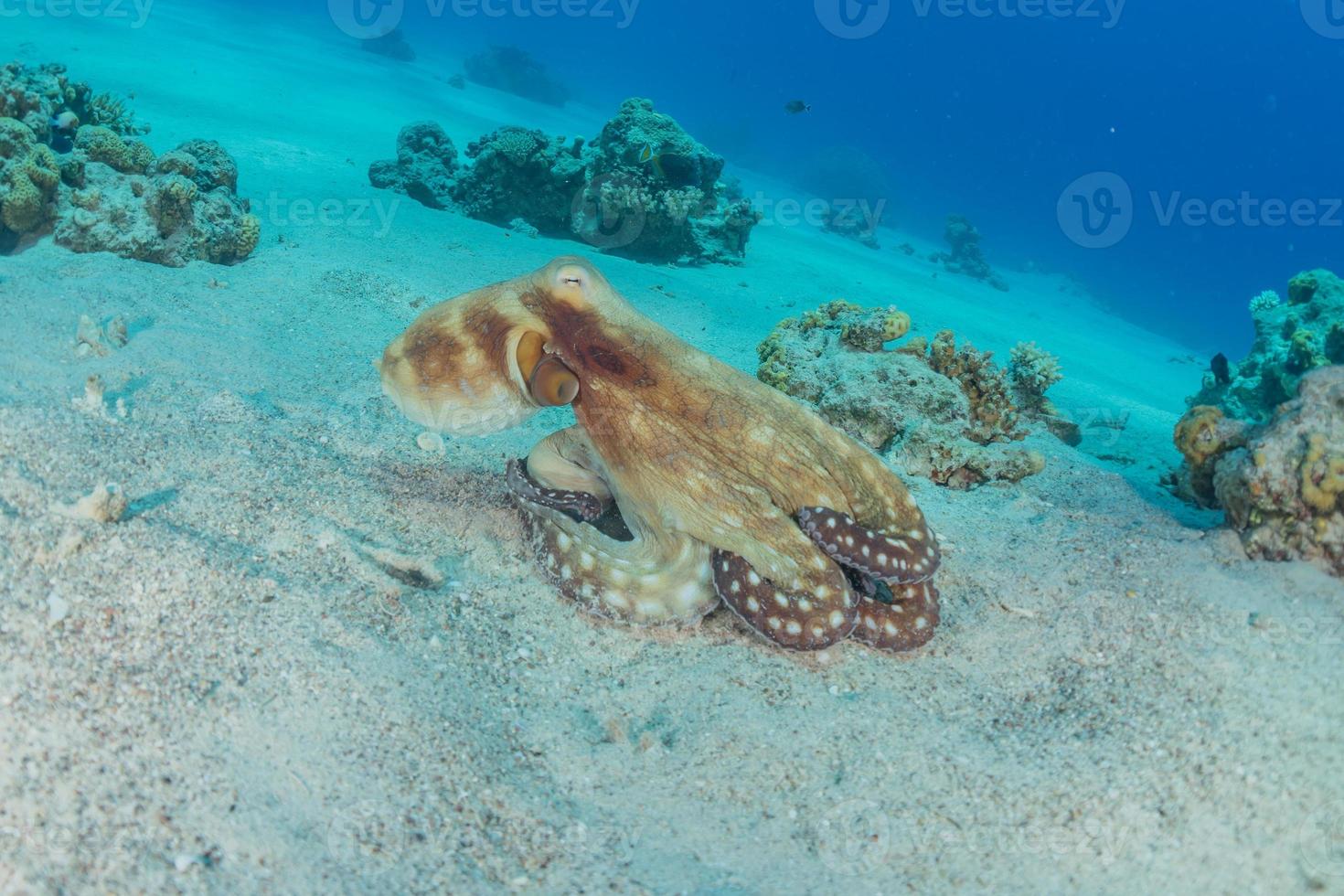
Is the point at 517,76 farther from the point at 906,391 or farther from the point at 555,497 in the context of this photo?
the point at 555,497

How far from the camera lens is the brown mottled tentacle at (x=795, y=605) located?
343cm

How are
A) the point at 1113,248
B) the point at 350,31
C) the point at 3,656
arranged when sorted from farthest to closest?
1. the point at 1113,248
2. the point at 350,31
3. the point at 3,656

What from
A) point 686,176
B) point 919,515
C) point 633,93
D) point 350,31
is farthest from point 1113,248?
point 919,515

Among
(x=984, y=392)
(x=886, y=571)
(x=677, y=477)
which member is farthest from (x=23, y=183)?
(x=984, y=392)

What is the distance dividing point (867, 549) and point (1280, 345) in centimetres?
1112

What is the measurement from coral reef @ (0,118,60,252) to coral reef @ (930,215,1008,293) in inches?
1334

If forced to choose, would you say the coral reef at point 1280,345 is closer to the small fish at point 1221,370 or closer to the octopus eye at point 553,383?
the small fish at point 1221,370

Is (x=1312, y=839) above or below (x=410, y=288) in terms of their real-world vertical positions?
above

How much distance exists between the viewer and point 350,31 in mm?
47906

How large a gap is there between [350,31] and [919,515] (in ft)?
185

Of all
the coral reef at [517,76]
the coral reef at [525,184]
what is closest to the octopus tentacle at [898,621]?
the coral reef at [525,184]

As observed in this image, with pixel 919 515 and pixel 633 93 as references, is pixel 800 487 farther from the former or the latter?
pixel 633 93

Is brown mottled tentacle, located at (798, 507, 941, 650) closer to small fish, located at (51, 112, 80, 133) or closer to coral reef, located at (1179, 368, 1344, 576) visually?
coral reef, located at (1179, 368, 1344, 576)

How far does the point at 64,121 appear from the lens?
29.6ft
